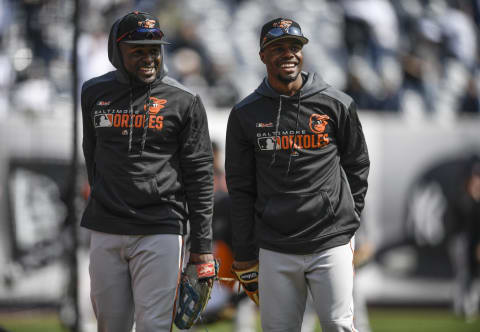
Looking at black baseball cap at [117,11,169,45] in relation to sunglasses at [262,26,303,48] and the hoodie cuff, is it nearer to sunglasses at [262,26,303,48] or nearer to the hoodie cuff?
sunglasses at [262,26,303,48]

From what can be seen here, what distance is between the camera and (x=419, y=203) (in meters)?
9.34

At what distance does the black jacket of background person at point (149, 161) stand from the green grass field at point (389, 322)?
12.2ft

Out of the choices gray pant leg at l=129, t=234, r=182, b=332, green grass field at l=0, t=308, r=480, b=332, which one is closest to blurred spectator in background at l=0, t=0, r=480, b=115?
green grass field at l=0, t=308, r=480, b=332

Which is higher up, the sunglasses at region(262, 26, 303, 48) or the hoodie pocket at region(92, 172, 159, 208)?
the sunglasses at region(262, 26, 303, 48)

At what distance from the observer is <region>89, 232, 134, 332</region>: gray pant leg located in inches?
131

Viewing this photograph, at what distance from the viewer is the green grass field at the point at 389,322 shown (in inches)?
298

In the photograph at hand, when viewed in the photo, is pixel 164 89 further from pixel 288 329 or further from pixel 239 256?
pixel 288 329

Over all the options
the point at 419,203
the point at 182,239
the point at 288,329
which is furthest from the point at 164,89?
the point at 419,203

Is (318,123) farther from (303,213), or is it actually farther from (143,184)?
(143,184)

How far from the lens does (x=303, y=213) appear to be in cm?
337

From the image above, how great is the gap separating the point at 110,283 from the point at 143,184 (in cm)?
50

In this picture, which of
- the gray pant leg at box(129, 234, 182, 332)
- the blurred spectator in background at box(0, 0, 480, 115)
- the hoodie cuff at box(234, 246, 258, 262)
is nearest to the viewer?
the gray pant leg at box(129, 234, 182, 332)

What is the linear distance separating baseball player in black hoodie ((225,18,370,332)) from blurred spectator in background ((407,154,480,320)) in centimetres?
606

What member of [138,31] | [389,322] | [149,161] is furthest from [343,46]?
[149,161]
